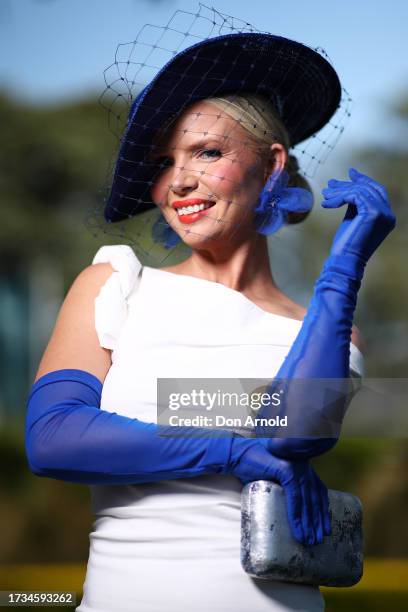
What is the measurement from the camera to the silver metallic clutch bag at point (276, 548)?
1828 mm

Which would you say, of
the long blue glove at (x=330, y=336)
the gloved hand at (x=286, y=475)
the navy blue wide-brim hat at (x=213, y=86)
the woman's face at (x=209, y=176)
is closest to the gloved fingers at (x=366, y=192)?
the long blue glove at (x=330, y=336)

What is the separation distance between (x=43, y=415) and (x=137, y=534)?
28 cm

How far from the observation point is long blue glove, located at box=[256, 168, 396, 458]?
1.83m

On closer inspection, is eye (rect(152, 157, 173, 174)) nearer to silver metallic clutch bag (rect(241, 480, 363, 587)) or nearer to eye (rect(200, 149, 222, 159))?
eye (rect(200, 149, 222, 159))

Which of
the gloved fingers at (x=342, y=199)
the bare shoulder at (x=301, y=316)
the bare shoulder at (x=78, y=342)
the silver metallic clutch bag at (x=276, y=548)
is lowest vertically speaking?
the silver metallic clutch bag at (x=276, y=548)

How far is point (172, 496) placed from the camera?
1.91 m

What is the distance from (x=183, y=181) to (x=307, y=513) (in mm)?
693

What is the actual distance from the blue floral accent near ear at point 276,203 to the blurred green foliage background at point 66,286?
20 cm

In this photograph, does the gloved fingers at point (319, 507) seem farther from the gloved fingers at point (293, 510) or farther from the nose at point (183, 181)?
the nose at point (183, 181)

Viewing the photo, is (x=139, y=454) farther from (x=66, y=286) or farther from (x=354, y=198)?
A: (x=66, y=286)

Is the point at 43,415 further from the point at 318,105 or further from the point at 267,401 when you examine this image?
the point at 318,105

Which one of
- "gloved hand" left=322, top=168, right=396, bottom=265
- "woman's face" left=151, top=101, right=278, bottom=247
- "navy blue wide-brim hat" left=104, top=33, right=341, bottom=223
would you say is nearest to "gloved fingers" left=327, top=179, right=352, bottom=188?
"gloved hand" left=322, top=168, right=396, bottom=265

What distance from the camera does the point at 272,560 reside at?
5.99ft

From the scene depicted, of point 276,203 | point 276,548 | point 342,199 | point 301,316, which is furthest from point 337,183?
point 276,548
